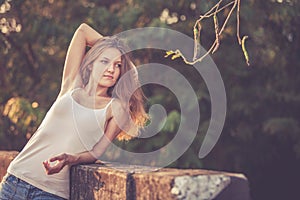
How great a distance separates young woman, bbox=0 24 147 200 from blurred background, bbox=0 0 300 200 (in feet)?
14.4

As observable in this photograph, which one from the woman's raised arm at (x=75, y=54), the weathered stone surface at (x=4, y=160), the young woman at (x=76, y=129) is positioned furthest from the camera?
the weathered stone surface at (x=4, y=160)

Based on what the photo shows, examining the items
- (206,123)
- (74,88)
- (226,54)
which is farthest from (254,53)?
(74,88)

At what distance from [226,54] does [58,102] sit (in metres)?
5.94

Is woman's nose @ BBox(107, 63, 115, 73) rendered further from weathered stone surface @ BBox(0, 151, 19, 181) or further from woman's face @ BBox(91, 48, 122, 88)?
weathered stone surface @ BBox(0, 151, 19, 181)

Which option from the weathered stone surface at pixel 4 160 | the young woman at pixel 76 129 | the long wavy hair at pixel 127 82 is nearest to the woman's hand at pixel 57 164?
the young woman at pixel 76 129

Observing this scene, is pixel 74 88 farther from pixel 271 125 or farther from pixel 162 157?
pixel 271 125

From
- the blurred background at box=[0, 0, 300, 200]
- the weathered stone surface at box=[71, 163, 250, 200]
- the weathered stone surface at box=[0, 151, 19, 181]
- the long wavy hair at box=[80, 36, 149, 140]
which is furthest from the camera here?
the blurred background at box=[0, 0, 300, 200]

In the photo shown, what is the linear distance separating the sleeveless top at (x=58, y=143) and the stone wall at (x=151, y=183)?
80 mm

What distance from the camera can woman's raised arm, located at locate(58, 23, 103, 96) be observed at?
12.5 ft

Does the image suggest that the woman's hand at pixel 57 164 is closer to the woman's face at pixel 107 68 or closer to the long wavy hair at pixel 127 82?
the long wavy hair at pixel 127 82

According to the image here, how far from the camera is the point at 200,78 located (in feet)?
30.5

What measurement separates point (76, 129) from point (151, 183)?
79 cm

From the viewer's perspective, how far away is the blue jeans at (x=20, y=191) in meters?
3.30

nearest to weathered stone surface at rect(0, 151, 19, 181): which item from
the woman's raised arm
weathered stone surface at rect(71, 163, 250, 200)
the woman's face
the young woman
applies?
the woman's raised arm
